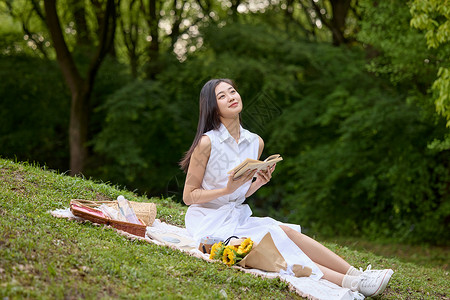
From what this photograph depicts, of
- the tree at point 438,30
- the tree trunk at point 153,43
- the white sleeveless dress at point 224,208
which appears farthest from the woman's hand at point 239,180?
the tree trunk at point 153,43

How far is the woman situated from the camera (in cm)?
440

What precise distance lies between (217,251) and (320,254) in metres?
0.87

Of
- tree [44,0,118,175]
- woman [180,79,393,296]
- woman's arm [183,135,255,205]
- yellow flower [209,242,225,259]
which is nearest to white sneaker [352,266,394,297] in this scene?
woman [180,79,393,296]

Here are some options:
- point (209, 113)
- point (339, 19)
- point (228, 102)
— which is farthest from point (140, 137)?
point (228, 102)

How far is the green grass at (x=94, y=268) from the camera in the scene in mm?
3412

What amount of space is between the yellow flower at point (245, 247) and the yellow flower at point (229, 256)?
0.17ft

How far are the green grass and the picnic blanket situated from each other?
7cm

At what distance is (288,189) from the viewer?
14.1 meters

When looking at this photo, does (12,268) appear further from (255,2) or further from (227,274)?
(255,2)

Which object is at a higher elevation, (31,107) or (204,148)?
(31,107)

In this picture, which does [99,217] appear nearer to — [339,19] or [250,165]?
[250,165]

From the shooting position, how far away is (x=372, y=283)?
168 inches

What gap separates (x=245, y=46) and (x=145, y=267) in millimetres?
10448

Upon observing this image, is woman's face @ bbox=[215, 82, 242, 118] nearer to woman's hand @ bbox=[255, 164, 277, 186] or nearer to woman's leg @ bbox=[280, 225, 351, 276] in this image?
woman's hand @ bbox=[255, 164, 277, 186]
